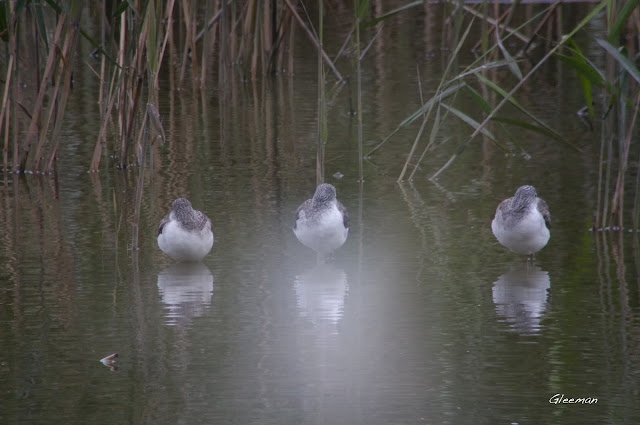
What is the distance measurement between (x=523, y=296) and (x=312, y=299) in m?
1.21

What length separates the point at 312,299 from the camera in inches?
240

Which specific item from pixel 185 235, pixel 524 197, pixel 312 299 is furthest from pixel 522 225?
pixel 185 235

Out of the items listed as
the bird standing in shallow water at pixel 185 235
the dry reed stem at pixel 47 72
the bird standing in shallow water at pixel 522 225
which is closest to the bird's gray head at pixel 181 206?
the bird standing in shallow water at pixel 185 235

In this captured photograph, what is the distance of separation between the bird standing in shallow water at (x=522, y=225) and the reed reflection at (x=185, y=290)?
1.87 meters

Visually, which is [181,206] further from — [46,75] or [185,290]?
[46,75]

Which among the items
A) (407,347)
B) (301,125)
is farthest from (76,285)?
(301,125)

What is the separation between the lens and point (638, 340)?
5.21 meters

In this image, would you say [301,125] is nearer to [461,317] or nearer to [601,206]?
[601,206]

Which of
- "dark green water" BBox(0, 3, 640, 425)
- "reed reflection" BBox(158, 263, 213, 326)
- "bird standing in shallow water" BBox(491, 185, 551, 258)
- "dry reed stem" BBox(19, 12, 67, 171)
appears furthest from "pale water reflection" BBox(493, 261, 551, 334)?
"dry reed stem" BBox(19, 12, 67, 171)

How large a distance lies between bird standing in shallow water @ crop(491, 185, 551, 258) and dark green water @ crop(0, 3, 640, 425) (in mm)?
152

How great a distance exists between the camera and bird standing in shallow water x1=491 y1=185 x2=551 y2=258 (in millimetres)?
6531

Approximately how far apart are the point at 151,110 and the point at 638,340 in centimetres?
305

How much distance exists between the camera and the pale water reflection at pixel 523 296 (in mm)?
5594

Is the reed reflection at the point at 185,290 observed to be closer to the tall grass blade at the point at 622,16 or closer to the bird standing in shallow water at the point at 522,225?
the bird standing in shallow water at the point at 522,225
